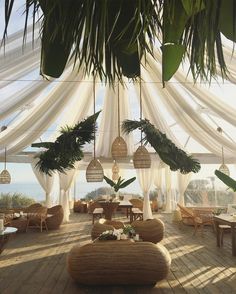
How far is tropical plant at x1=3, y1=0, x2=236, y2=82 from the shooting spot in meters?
0.72

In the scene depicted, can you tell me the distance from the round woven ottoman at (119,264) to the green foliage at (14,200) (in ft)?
34.8

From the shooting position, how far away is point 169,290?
4.62 m

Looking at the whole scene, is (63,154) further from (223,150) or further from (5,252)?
(223,150)

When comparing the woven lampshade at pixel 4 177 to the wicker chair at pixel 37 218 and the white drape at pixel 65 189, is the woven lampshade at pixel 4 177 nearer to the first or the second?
the wicker chair at pixel 37 218

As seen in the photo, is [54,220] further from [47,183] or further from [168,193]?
[168,193]

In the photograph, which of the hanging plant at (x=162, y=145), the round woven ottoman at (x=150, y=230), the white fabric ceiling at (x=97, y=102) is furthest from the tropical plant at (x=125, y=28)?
the round woven ottoman at (x=150, y=230)

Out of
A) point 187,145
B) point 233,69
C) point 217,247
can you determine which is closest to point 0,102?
point 233,69

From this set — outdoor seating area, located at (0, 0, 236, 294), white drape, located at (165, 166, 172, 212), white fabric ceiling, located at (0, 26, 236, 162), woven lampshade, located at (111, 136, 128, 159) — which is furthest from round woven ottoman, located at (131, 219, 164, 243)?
white drape, located at (165, 166, 172, 212)

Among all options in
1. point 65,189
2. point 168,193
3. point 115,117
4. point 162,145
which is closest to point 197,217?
point 115,117

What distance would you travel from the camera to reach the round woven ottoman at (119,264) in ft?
15.2

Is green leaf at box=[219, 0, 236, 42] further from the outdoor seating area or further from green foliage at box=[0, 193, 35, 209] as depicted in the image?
green foliage at box=[0, 193, 35, 209]

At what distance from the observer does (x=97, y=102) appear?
8.72 m

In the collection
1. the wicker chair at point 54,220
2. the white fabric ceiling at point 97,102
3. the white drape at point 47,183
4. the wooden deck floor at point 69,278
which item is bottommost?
the wooden deck floor at point 69,278

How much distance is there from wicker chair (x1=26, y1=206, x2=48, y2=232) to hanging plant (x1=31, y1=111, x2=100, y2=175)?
330 cm
